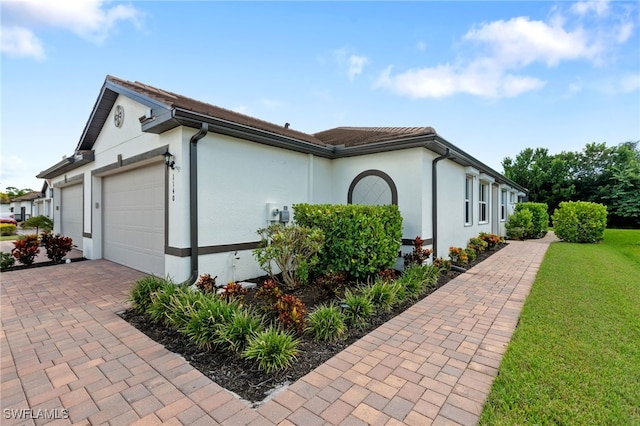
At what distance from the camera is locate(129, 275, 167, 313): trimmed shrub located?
4.76 m

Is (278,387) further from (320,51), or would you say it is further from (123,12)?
(320,51)

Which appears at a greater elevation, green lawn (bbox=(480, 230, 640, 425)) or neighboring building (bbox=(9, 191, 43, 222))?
neighboring building (bbox=(9, 191, 43, 222))

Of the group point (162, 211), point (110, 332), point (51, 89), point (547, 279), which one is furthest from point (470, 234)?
point (51, 89)

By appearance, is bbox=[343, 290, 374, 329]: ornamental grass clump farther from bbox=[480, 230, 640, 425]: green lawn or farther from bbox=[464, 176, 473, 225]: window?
bbox=[464, 176, 473, 225]: window

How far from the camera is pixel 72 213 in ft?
39.2

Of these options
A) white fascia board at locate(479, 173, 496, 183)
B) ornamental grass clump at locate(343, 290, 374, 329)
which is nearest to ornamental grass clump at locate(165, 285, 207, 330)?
ornamental grass clump at locate(343, 290, 374, 329)

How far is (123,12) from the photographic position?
743 cm

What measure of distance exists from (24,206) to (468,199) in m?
47.0

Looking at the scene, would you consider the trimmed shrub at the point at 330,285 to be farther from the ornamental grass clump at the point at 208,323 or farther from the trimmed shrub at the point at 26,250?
the trimmed shrub at the point at 26,250

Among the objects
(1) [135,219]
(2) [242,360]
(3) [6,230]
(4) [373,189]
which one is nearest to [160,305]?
(2) [242,360]

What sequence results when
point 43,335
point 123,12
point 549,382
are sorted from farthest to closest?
point 123,12
point 43,335
point 549,382

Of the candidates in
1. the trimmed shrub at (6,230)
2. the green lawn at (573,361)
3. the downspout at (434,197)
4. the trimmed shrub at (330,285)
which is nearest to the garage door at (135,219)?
the trimmed shrub at (330,285)

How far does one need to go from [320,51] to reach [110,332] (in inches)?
399

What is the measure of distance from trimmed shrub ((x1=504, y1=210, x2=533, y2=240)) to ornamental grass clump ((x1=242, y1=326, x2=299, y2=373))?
1680 cm
